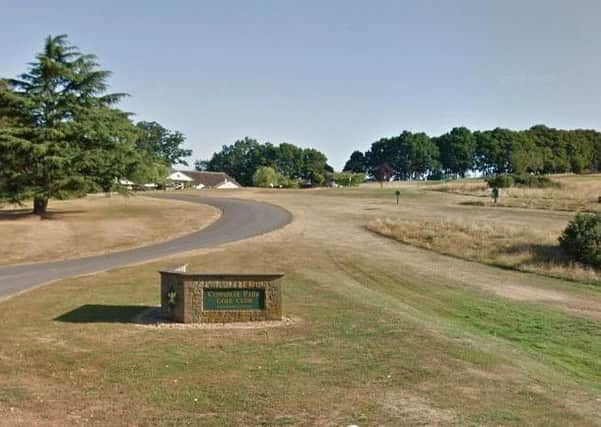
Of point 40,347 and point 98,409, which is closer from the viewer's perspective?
point 98,409

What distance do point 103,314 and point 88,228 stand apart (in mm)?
21932

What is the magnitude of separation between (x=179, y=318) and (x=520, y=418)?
6.93m

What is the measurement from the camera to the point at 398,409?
6648 mm

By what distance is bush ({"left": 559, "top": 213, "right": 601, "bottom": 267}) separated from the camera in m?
22.2

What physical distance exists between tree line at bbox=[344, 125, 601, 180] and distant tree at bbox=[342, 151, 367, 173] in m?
9.07

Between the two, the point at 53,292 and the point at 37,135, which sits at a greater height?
the point at 37,135

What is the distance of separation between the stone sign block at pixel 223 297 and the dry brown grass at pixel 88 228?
50.8 feet

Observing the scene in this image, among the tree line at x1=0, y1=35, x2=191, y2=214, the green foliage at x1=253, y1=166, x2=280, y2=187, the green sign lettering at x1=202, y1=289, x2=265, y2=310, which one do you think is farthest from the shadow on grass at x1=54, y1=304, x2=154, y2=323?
the green foliage at x1=253, y1=166, x2=280, y2=187

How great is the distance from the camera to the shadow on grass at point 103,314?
11.4 meters

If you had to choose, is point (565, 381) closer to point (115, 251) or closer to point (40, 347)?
point (40, 347)

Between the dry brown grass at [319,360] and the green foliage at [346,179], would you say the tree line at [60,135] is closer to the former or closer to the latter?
the dry brown grass at [319,360]

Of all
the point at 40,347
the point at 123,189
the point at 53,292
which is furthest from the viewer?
the point at 123,189

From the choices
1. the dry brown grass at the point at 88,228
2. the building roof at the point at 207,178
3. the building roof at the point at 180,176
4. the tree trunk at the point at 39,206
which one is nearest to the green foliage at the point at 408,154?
the building roof at the point at 207,178

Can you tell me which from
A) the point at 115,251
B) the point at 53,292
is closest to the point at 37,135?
the point at 115,251
